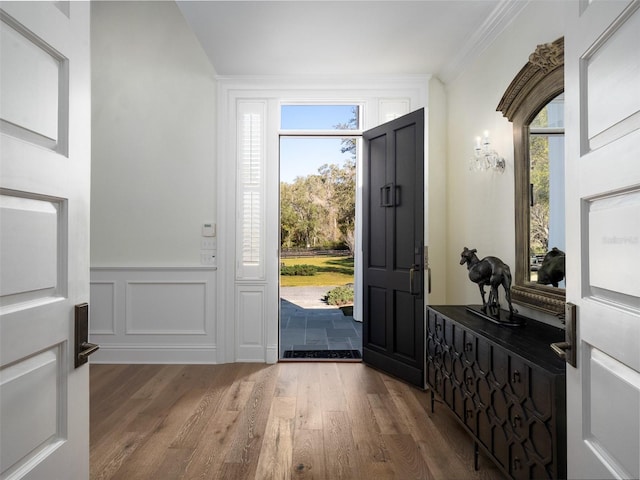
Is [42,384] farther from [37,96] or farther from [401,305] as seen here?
[401,305]

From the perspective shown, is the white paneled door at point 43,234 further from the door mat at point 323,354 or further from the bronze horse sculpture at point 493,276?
the door mat at point 323,354

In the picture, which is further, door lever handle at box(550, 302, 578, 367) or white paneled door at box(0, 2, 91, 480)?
door lever handle at box(550, 302, 578, 367)

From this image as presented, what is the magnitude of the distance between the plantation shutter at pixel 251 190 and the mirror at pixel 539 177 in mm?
2285

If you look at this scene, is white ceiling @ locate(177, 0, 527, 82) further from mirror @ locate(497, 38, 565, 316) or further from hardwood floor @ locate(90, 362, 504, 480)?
hardwood floor @ locate(90, 362, 504, 480)

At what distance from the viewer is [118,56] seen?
13.1 ft

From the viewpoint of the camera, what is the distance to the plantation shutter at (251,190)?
393 cm

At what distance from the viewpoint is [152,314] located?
13.1 ft

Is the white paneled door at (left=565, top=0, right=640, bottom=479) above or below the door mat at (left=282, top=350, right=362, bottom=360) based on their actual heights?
above

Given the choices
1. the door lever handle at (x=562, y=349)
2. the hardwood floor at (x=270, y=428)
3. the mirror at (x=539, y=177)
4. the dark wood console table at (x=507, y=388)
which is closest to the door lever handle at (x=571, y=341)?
the door lever handle at (x=562, y=349)

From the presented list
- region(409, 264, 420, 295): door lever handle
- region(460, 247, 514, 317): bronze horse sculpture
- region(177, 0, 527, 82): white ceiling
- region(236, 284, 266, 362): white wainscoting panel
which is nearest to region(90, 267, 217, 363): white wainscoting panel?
region(236, 284, 266, 362): white wainscoting panel

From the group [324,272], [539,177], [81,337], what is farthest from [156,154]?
[324,272]

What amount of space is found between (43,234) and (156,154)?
330 cm

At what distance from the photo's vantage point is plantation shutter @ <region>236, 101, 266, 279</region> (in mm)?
3934

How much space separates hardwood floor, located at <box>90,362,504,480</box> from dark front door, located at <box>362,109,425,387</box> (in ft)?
0.94
